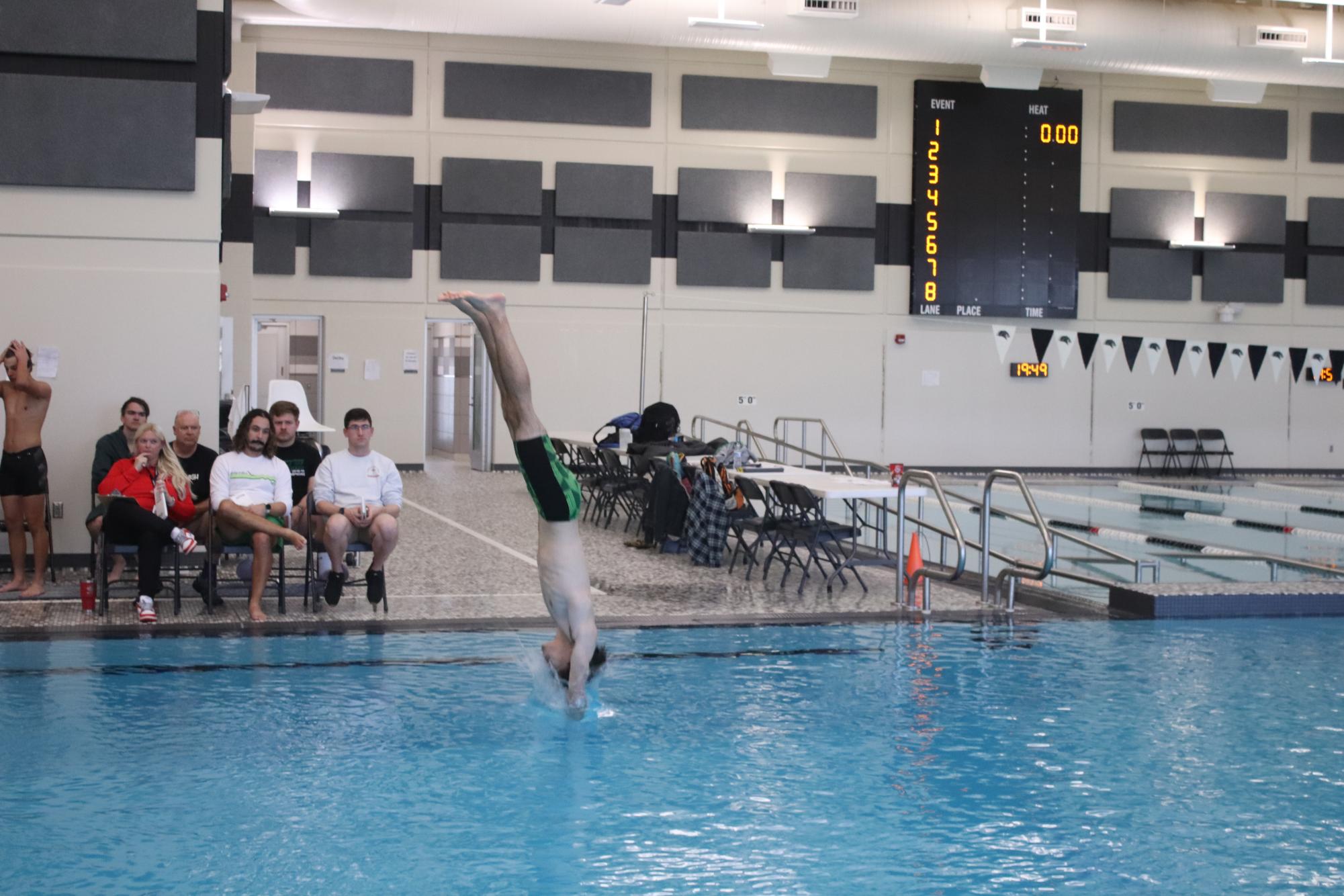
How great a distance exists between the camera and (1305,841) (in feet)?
13.5

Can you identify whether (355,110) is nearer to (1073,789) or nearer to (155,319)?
(155,319)

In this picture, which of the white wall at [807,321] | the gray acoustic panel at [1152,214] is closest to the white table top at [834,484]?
the white wall at [807,321]

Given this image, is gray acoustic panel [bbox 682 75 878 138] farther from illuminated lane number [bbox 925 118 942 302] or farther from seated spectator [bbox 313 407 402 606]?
seated spectator [bbox 313 407 402 606]

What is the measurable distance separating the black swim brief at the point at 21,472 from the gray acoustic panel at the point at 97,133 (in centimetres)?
186

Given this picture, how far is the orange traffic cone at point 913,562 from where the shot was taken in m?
8.02

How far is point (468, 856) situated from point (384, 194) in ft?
49.3

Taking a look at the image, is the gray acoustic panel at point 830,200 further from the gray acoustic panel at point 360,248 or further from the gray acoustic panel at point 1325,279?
the gray acoustic panel at point 1325,279

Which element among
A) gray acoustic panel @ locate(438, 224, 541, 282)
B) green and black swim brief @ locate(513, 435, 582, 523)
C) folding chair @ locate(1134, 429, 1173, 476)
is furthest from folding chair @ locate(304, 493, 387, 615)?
folding chair @ locate(1134, 429, 1173, 476)

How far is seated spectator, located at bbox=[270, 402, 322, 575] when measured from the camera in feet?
26.3

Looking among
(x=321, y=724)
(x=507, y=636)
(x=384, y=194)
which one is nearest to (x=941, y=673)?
(x=507, y=636)

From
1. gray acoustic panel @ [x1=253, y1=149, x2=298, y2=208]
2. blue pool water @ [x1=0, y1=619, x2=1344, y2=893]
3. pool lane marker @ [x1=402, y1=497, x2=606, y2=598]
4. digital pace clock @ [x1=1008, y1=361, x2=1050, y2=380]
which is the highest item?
gray acoustic panel @ [x1=253, y1=149, x2=298, y2=208]

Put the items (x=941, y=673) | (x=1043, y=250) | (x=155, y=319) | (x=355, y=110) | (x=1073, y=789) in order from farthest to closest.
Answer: (x=1043, y=250), (x=355, y=110), (x=155, y=319), (x=941, y=673), (x=1073, y=789)

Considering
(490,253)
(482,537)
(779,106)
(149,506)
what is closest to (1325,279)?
(779,106)

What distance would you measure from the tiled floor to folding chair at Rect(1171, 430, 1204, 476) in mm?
11950
